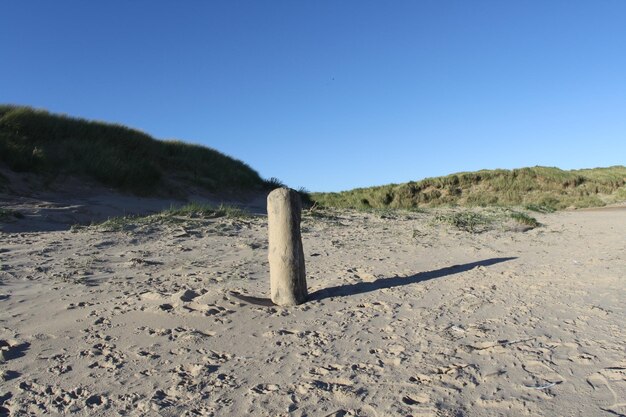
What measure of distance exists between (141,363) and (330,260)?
10.8 ft

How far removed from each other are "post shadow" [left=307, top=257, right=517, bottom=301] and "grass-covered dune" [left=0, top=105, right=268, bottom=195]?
358 inches

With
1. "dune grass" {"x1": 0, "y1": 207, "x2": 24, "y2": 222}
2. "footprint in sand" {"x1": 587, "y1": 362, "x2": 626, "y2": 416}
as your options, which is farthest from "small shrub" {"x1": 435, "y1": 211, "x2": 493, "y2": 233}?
"dune grass" {"x1": 0, "y1": 207, "x2": 24, "y2": 222}

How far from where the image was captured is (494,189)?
1789 cm

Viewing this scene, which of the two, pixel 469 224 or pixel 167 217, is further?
pixel 469 224

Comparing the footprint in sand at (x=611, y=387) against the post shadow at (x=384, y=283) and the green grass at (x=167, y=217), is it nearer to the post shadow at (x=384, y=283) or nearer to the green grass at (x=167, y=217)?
the post shadow at (x=384, y=283)

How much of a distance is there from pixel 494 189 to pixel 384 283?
14.5 m

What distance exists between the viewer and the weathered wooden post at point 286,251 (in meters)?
4.14

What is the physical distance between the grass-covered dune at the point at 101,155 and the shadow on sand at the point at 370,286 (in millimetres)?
8944

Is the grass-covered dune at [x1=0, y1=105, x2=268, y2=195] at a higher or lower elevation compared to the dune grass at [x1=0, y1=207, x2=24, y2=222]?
higher

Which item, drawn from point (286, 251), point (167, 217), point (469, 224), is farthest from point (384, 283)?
point (167, 217)

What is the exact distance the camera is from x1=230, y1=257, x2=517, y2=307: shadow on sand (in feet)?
13.8

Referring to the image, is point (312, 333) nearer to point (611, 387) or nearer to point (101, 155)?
point (611, 387)

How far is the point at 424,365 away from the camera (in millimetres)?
2926

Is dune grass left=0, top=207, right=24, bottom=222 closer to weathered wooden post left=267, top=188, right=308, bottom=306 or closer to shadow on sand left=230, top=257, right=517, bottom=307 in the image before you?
shadow on sand left=230, top=257, right=517, bottom=307
